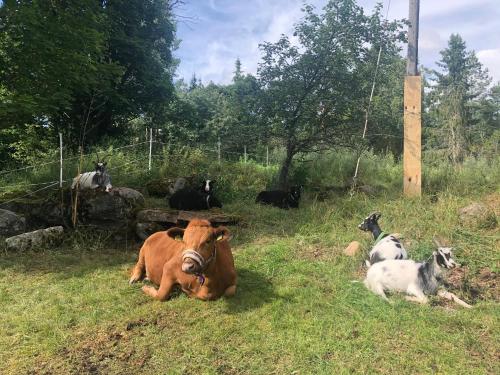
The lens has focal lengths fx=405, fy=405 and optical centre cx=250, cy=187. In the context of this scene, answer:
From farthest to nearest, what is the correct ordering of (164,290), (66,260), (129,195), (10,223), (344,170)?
(344,170) → (129,195) → (10,223) → (66,260) → (164,290)

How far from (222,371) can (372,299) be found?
1.97 meters

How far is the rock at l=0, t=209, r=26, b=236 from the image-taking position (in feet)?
23.6

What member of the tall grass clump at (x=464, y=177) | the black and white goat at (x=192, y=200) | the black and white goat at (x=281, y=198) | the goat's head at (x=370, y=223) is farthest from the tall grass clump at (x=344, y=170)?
the goat's head at (x=370, y=223)

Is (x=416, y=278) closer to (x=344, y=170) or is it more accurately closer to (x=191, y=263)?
(x=191, y=263)

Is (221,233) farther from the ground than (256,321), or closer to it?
farther from the ground

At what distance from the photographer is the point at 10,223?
7293mm

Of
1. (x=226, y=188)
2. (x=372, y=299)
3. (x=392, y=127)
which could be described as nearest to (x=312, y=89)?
(x=392, y=127)

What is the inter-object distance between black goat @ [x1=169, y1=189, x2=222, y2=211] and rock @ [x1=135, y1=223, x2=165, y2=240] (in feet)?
5.80

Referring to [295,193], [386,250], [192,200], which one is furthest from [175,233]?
[295,193]

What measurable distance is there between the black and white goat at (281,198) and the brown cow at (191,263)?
5015 millimetres

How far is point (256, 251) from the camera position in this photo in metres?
6.52

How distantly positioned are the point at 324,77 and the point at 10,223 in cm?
826

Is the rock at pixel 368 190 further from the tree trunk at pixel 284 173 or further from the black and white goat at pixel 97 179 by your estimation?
the black and white goat at pixel 97 179

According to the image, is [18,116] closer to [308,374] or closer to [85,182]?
[85,182]
